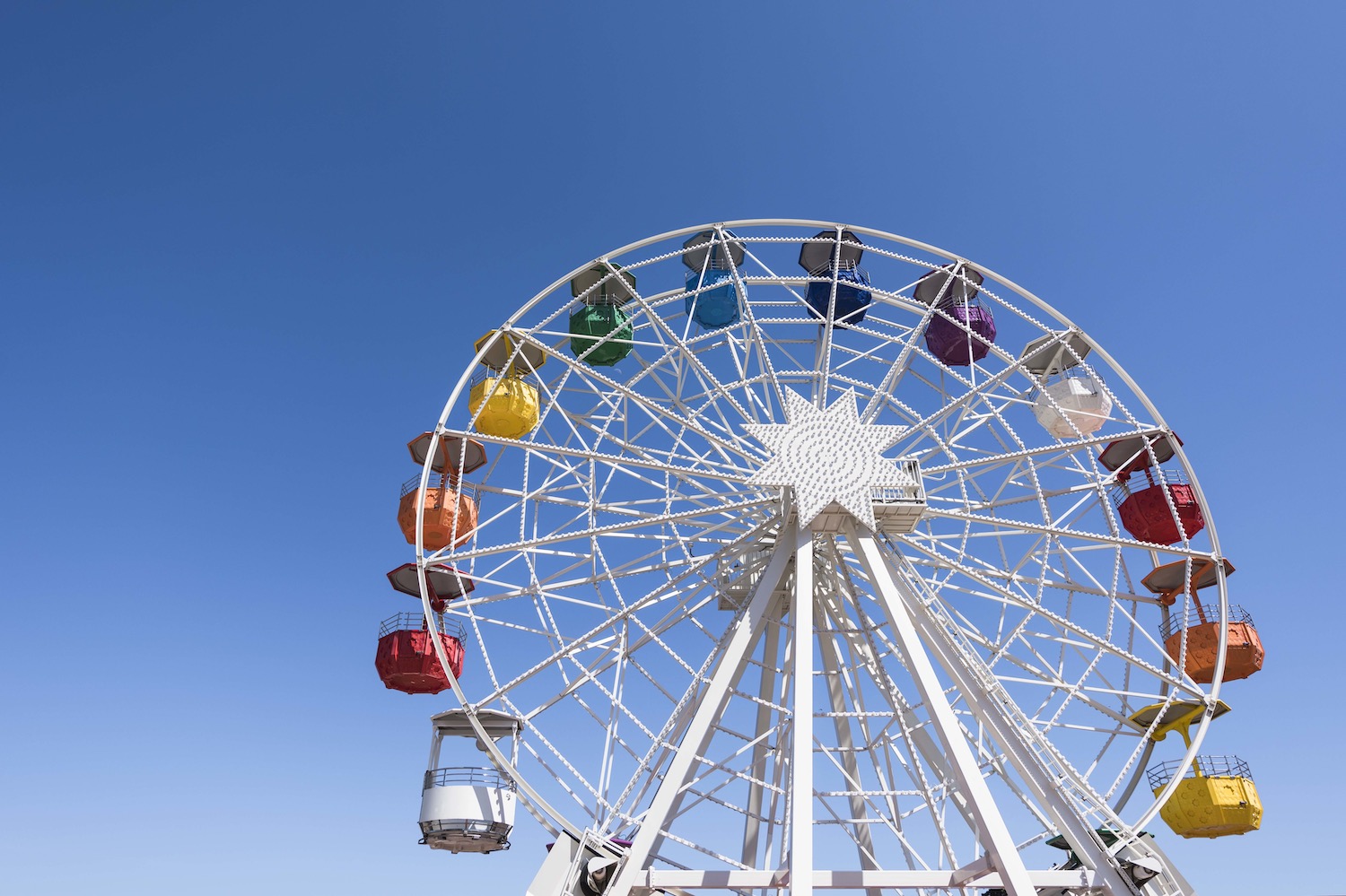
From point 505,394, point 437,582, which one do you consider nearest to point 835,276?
point 505,394

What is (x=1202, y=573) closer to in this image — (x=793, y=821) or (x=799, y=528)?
(x=799, y=528)

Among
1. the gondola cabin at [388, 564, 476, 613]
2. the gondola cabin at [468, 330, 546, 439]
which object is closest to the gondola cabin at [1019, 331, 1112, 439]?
the gondola cabin at [468, 330, 546, 439]

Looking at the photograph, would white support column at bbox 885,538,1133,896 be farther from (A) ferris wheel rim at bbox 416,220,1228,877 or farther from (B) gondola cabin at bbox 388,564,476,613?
(B) gondola cabin at bbox 388,564,476,613

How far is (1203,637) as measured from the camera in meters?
14.3

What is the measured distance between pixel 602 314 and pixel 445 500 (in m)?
4.11

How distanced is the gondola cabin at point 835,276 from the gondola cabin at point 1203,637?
6591 millimetres

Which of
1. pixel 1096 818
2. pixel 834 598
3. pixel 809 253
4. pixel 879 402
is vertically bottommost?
pixel 1096 818

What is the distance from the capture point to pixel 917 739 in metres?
12.8

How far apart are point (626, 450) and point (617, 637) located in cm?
316

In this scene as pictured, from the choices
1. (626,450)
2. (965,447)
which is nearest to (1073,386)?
(965,447)

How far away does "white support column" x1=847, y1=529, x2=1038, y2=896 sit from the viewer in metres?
9.61

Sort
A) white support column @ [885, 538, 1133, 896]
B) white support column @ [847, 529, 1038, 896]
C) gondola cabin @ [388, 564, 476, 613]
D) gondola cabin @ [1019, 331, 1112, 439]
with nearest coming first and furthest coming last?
white support column @ [847, 529, 1038, 896], white support column @ [885, 538, 1133, 896], gondola cabin @ [388, 564, 476, 613], gondola cabin @ [1019, 331, 1112, 439]

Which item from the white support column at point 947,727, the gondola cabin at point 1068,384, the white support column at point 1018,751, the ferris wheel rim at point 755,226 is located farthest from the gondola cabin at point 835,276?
the white support column at point 1018,751

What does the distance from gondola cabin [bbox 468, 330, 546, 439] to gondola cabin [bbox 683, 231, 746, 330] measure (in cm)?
282
